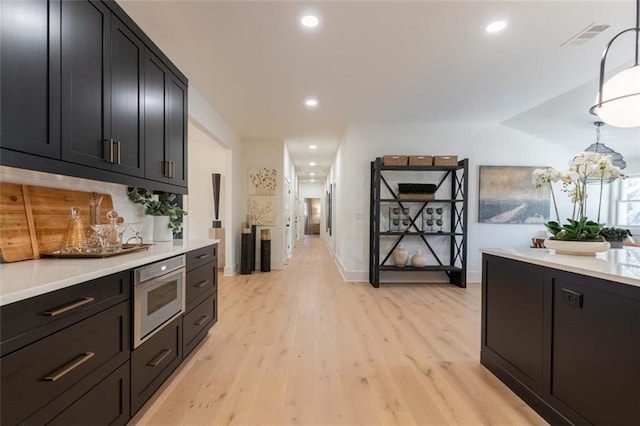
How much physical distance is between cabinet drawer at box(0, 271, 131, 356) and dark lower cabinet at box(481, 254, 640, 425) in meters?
2.30

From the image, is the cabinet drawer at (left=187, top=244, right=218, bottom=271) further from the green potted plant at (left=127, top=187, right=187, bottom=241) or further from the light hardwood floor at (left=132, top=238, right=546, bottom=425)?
the light hardwood floor at (left=132, top=238, right=546, bottom=425)

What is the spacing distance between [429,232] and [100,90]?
4.51m

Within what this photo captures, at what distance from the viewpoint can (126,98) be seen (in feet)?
6.37

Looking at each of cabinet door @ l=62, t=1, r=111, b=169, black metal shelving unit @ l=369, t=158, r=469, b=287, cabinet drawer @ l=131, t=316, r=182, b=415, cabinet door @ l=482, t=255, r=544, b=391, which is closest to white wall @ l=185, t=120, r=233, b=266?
black metal shelving unit @ l=369, t=158, r=469, b=287

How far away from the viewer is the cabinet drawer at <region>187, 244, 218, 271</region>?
2.29m

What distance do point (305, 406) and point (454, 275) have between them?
155 inches

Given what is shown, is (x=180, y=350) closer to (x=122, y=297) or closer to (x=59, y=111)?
(x=122, y=297)

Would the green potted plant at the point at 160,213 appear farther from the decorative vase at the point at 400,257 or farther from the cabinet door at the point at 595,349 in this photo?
the decorative vase at the point at 400,257

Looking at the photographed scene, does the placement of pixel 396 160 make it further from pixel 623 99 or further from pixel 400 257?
pixel 623 99

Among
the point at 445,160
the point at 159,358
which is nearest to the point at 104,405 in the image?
the point at 159,358

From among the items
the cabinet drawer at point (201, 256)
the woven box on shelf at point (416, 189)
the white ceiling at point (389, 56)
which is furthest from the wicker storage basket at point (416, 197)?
the cabinet drawer at point (201, 256)

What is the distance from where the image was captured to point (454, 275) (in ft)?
16.2

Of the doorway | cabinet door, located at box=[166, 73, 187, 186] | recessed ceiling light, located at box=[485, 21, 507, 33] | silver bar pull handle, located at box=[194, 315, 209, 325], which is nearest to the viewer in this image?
recessed ceiling light, located at box=[485, 21, 507, 33]

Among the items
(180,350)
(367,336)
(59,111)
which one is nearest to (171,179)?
(59,111)
